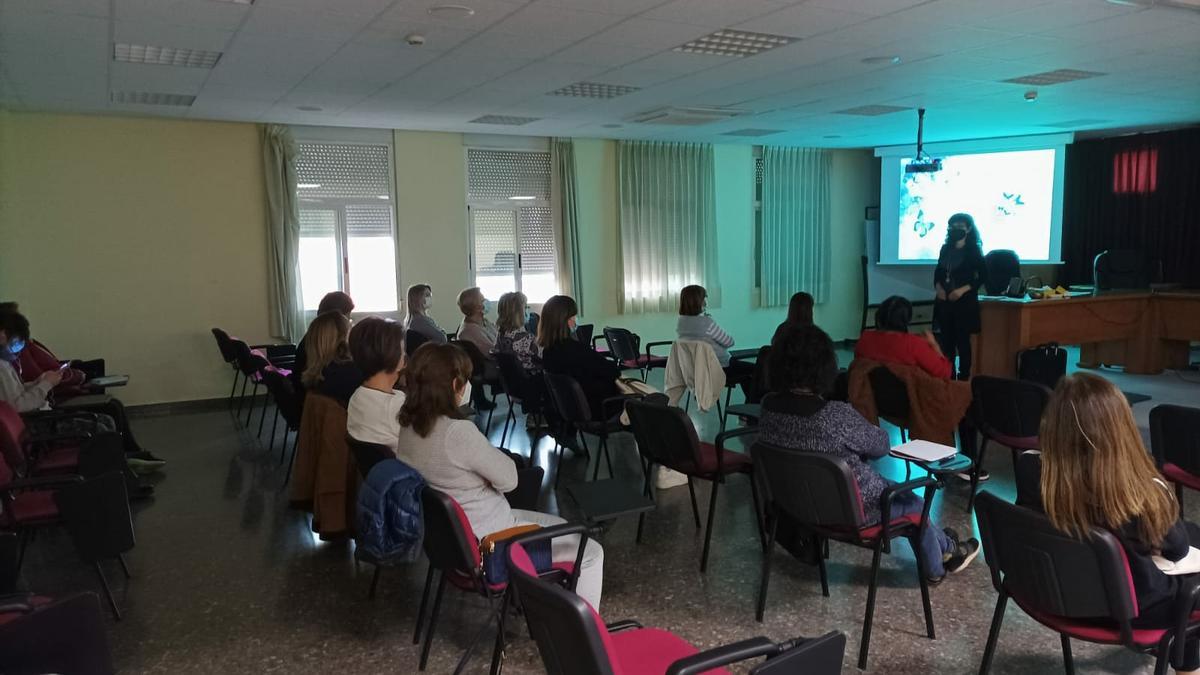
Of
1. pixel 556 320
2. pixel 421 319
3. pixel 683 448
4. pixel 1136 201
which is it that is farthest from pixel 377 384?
pixel 1136 201

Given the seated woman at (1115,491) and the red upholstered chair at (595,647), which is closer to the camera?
the red upholstered chair at (595,647)

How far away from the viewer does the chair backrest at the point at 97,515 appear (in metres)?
2.88

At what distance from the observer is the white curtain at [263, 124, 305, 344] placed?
25.0 feet

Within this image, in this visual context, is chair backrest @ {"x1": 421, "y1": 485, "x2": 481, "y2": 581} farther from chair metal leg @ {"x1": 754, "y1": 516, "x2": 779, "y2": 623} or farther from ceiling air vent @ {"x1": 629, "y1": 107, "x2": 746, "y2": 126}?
ceiling air vent @ {"x1": 629, "y1": 107, "x2": 746, "y2": 126}

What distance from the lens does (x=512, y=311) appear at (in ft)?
18.2

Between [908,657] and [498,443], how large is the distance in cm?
371

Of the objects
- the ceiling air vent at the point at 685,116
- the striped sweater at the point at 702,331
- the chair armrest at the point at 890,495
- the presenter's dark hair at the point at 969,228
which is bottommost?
the chair armrest at the point at 890,495

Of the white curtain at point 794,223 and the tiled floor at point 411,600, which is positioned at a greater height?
the white curtain at point 794,223

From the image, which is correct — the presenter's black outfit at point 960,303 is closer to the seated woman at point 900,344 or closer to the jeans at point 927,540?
the seated woman at point 900,344

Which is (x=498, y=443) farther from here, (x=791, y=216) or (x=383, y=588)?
(x=791, y=216)

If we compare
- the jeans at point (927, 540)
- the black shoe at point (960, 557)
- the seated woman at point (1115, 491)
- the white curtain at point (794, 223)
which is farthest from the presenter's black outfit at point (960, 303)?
the seated woman at point (1115, 491)

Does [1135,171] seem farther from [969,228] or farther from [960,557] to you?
[960,557]

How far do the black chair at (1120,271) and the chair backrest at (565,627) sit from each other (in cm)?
911

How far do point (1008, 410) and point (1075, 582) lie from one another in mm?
2133
